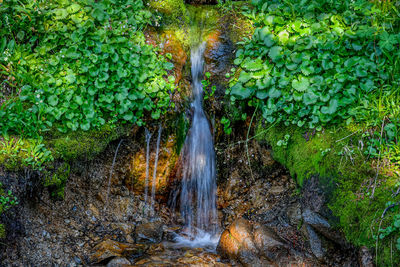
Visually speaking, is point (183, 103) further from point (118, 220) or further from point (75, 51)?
point (118, 220)

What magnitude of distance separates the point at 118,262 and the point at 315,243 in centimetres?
219

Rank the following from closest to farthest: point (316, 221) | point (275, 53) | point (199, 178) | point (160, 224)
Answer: point (316, 221) < point (275, 53) < point (160, 224) < point (199, 178)

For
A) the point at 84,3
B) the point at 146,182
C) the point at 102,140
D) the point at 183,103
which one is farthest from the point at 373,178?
the point at 84,3

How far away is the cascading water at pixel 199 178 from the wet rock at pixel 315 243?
1.37 metres

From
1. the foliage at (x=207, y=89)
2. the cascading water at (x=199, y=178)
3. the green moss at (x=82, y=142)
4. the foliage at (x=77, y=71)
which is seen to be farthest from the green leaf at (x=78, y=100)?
the foliage at (x=207, y=89)

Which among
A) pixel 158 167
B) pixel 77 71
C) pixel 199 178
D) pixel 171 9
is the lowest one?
pixel 199 178

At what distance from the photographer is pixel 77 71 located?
3.80 metres

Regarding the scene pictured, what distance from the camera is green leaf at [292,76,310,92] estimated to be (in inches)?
143

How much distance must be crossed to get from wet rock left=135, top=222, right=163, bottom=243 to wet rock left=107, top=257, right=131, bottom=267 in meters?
0.52

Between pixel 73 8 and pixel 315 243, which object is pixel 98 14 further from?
pixel 315 243

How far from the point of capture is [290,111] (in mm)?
3766

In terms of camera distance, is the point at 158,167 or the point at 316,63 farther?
the point at 158,167

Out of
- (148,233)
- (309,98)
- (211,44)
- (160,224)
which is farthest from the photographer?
(211,44)

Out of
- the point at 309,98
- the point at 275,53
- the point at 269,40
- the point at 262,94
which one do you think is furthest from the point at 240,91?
the point at 309,98
